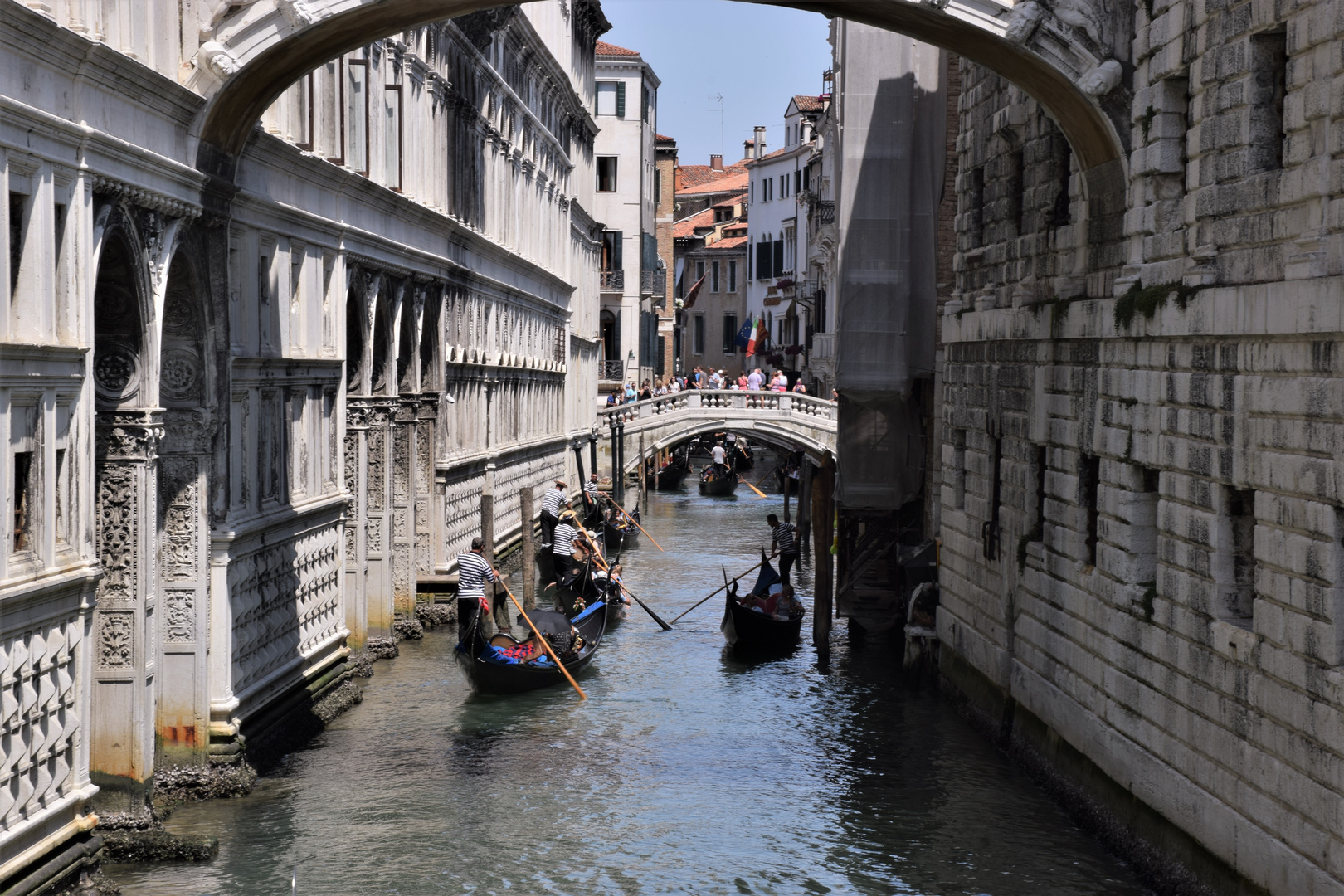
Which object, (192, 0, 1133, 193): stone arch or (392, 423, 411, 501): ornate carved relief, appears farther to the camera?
(392, 423, 411, 501): ornate carved relief

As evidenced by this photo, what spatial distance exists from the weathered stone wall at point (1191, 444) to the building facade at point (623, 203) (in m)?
33.2

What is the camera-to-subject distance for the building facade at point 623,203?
1838 inches

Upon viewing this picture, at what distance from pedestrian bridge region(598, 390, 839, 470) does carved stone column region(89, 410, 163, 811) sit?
26.9 meters

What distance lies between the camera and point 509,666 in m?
15.3

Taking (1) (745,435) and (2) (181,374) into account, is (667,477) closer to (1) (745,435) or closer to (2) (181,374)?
(1) (745,435)

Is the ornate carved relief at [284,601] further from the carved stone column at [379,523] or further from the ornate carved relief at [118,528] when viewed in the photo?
the carved stone column at [379,523]

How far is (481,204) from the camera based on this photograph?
895 inches

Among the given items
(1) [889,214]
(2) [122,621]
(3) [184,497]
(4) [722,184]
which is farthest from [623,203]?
(2) [122,621]

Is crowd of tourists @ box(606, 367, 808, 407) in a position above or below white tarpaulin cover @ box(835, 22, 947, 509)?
below

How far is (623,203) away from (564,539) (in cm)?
2600

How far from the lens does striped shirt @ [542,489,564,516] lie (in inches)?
965

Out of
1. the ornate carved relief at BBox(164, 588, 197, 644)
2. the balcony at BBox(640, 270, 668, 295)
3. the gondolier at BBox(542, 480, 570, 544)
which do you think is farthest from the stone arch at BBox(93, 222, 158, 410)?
the balcony at BBox(640, 270, 668, 295)

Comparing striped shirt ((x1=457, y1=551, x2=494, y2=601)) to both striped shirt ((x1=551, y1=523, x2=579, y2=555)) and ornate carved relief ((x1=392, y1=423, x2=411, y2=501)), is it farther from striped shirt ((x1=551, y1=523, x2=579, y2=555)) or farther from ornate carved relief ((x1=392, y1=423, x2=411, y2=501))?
striped shirt ((x1=551, y1=523, x2=579, y2=555))

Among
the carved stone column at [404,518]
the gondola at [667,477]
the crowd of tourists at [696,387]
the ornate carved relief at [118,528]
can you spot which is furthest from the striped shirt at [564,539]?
the gondola at [667,477]
